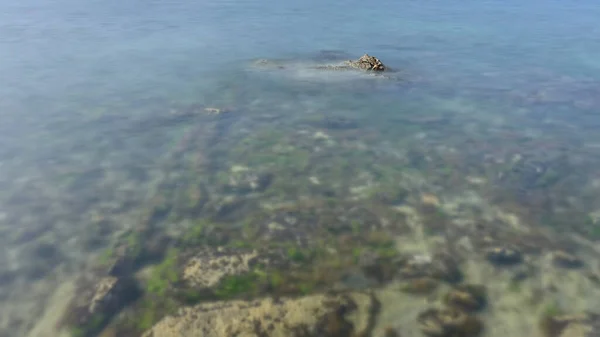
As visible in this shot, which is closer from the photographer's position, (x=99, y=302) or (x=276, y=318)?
(x=276, y=318)

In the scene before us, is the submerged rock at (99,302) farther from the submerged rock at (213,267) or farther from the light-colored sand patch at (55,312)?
the submerged rock at (213,267)

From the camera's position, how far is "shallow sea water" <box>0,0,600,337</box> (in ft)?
32.1

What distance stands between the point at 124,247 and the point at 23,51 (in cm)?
2012

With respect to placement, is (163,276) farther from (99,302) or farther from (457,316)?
(457,316)

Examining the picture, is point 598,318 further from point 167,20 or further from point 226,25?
point 167,20

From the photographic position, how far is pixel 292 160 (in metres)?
13.9

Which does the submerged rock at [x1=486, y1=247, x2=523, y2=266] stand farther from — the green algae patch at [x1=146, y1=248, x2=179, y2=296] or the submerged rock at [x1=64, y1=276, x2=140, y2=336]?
the submerged rock at [x1=64, y1=276, x2=140, y2=336]

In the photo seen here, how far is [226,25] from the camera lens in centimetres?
3228

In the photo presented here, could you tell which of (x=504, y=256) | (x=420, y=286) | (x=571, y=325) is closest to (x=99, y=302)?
(x=420, y=286)

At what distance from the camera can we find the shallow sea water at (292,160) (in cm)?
977

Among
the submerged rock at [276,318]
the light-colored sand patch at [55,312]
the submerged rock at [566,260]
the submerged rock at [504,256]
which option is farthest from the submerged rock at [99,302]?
the submerged rock at [566,260]

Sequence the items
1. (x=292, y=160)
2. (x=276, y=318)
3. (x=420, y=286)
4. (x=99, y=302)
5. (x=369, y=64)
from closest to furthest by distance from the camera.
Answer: (x=276, y=318) < (x=99, y=302) < (x=420, y=286) < (x=292, y=160) < (x=369, y=64)

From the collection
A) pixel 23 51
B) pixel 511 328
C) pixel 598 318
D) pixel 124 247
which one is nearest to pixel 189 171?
pixel 124 247

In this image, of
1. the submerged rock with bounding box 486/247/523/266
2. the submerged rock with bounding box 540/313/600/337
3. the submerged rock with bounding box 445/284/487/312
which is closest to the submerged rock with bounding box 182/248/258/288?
the submerged rock with bounding box 445/284/487/312
